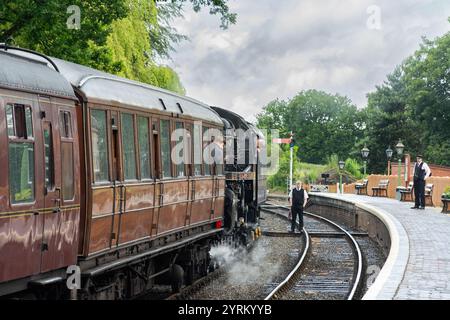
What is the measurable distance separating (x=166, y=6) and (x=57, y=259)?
28.1 m

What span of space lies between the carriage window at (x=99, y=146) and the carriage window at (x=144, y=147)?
4.30 ft

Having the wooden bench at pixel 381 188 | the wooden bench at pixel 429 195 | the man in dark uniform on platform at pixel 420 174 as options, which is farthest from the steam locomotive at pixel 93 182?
the wooden bench at pixel 381 188

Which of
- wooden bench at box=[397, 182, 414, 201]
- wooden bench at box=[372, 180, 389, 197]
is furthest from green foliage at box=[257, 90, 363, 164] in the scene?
wooden bench at box=[397, 182, 414, 201]

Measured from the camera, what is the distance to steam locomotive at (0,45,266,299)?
7809mm

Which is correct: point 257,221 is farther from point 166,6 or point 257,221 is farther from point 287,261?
point 166,6

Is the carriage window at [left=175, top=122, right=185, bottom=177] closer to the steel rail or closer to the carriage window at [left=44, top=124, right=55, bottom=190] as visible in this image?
the steel rail

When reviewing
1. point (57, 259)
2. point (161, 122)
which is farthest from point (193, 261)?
point (57, 259)

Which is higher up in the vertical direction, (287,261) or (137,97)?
(137,97)

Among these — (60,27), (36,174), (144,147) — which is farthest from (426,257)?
Answer: (36,174)

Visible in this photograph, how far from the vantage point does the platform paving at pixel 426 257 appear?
35.4ft

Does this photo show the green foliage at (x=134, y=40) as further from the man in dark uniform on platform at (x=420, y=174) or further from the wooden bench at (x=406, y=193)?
the wooden bench at (x=406, y=193)

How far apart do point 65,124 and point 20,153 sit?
3.65ft

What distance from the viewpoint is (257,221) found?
22.1 m

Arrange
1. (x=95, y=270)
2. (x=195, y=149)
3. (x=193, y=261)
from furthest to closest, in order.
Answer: (x=193, y=261)
(x=195, y=149)
(x=95, y=270)
